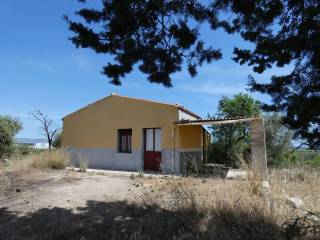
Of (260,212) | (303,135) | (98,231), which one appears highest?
A: (303,135)

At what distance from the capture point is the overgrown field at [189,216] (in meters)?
5.42

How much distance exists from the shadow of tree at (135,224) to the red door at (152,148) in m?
10.3

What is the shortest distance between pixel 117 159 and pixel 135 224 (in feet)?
44.5

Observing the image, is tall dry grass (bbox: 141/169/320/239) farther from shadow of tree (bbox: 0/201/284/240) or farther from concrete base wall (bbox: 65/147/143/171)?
concrete base wall (bbox: 65/147/143/171)

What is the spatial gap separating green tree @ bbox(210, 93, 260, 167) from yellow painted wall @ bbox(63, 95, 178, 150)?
6097 millimetres

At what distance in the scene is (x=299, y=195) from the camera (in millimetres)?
7750

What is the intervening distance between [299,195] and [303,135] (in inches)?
143

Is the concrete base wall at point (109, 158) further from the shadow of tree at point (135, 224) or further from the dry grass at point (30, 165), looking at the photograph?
the shadow of tree at point (135, 224)

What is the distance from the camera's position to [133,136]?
1894 centimetres

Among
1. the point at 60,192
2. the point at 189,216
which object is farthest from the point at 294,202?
the point at 60,192

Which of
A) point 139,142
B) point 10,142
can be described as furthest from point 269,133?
point 10,142

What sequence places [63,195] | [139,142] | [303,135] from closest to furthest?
1. [303,135]
2. [63,195]
3. [139,142]

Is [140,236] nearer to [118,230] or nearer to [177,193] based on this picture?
[118,230]

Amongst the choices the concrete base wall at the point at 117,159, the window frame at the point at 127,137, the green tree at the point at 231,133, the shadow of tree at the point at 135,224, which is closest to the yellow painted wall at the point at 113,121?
the window frame at the point at 127,137
